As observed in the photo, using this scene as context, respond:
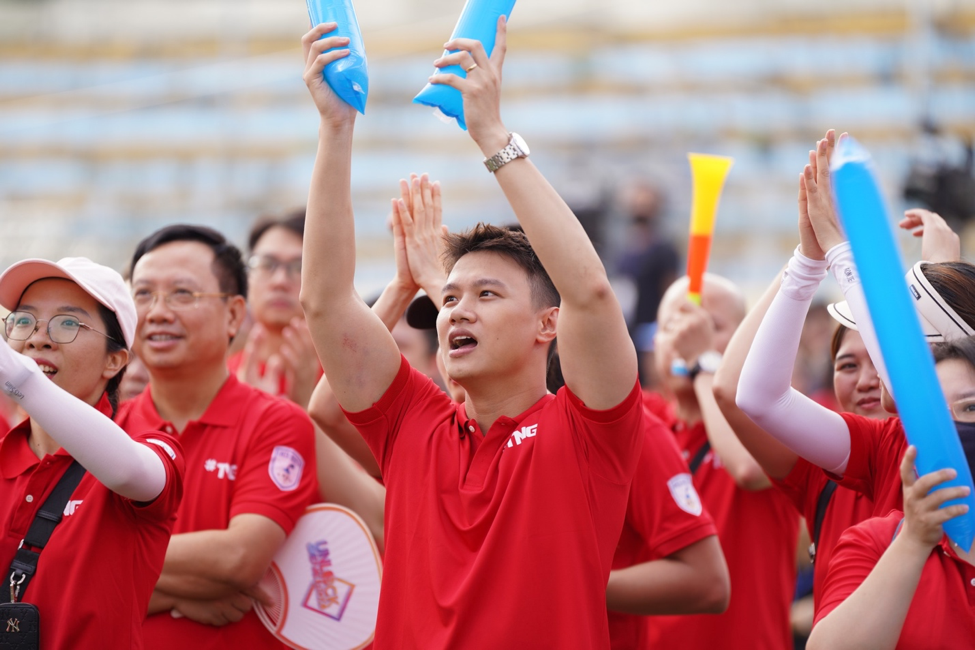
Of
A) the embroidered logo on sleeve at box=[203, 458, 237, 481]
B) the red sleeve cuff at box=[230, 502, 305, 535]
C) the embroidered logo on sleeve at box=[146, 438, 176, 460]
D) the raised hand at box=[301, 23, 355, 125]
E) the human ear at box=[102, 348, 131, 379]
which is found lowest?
the red sleeve cuff at box=[230, 502, 305, 535]

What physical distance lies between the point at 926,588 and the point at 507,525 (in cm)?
88

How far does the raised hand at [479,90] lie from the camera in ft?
7.77

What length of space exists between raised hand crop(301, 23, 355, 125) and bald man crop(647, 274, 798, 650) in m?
1.89

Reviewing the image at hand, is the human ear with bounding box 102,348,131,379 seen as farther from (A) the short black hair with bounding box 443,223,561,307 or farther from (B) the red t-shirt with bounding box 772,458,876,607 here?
(B) the red t-shirt with bounding box 772,458,876,607

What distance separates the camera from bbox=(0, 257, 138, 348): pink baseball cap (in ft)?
9.41

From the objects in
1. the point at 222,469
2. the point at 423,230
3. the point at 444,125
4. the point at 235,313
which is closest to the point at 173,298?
the point at 235,313

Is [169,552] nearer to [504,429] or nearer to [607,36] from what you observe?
[504,429]

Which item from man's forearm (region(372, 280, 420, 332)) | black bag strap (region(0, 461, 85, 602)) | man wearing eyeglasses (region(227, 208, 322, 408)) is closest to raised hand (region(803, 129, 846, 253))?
man's forearm (region(372, 280, 420, 332))

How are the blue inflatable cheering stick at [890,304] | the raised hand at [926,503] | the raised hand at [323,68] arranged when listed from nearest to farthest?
the blue inflatable cheering stick at [890,304] < the raised hand at [926,503] < the raised hand at [323,68]

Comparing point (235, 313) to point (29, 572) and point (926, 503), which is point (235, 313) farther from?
point (926, 503)

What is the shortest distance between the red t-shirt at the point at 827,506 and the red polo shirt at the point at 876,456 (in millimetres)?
72

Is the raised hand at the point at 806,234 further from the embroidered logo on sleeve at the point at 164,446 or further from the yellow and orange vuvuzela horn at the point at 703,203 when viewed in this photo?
the embroidered logo on sleeve at the point at 164,446

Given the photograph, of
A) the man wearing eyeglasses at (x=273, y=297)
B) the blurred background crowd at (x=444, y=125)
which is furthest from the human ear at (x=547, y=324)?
the blurred background crowd at (x=444, y=125)

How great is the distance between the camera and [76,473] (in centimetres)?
277
